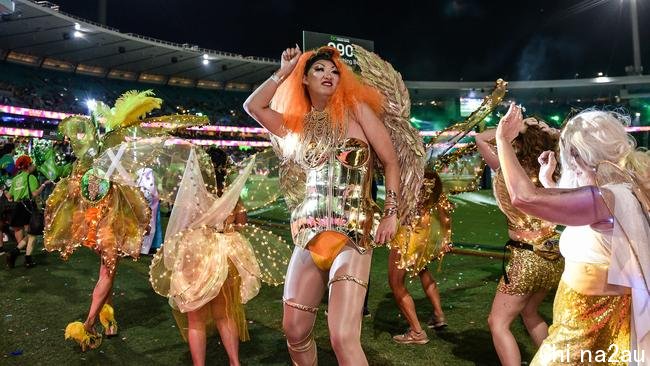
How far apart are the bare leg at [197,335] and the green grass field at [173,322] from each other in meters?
0.60

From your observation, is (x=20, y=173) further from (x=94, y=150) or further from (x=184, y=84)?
(x=184, y=84)

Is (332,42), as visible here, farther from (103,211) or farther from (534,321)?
(534,321)

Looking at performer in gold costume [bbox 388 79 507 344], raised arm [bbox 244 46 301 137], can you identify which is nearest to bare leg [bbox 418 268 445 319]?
performer in gold costume [bbox 388 79 507 344]

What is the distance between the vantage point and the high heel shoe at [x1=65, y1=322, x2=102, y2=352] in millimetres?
4055

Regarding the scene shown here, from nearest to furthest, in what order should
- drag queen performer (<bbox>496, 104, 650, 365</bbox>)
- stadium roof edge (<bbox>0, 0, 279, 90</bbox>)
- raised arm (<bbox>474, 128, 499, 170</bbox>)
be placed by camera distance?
1. drag queen performer (<bbox>496, 104, 650, 365</bbox>)
2. raised arm (<bbox>474, 128, 499, 170</bbox>)
3. stadium roof edge (<bbox>0, 0, 279, 90</bbox>)

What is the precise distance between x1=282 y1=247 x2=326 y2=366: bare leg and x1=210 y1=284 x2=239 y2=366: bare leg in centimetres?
95

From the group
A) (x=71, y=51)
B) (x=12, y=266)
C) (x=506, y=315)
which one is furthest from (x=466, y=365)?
(x=71, y=51)

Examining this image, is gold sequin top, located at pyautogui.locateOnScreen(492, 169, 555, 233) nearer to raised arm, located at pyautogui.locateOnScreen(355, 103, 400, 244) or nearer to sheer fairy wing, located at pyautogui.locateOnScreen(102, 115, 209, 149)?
raised arm, located at pyautogui.locateOnScreen(355, 103, 400, 244)

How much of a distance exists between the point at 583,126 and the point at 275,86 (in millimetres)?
1565

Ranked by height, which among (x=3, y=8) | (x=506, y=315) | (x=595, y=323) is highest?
(x=3, y=8)

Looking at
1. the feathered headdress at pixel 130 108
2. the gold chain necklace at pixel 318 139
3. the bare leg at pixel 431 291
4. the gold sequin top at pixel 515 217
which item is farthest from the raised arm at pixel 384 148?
the feathered headdress at pixel 130 108

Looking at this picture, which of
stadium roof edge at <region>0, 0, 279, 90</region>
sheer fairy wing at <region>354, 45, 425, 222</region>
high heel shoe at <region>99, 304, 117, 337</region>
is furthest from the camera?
stadium roof edge at <region>0, 0, 279, 90</region>

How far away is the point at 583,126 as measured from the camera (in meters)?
1.94

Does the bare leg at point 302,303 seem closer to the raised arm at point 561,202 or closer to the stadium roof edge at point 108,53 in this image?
the raised arm at point 561,202
